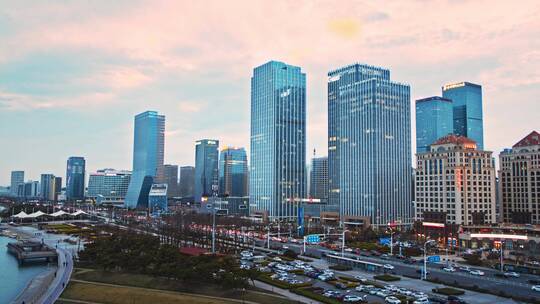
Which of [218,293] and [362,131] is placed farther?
[362,131]

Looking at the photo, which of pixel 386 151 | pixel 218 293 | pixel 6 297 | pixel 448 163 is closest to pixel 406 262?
pixel 218 293

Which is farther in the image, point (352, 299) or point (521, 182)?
point (521, 182)

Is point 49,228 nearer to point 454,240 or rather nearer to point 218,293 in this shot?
point 218,293

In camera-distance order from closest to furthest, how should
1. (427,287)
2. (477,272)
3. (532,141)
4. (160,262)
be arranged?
(427,287)
(160,262)
(477,272)
(532,141)

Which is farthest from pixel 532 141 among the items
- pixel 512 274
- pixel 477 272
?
pixel 477 272

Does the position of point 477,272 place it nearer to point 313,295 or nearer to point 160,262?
point 313,295

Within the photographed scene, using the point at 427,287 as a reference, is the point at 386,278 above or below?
above

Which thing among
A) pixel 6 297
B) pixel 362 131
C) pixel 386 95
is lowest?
pixel 6 297
